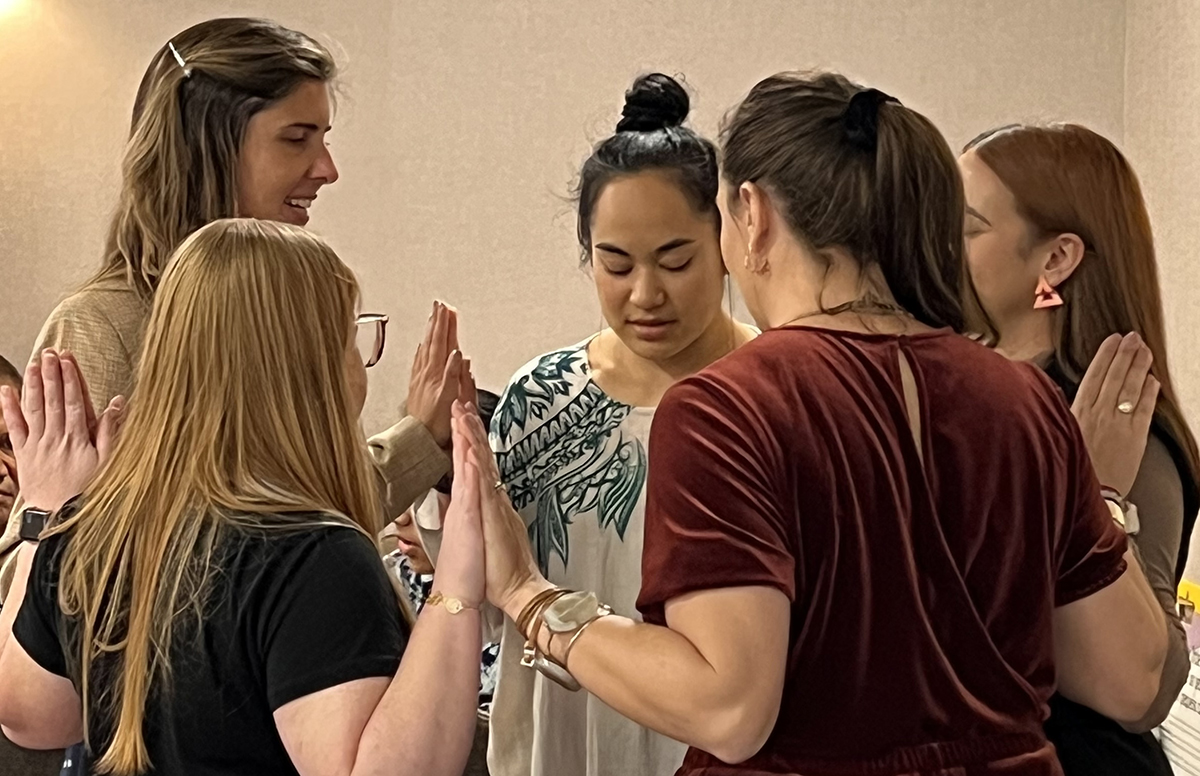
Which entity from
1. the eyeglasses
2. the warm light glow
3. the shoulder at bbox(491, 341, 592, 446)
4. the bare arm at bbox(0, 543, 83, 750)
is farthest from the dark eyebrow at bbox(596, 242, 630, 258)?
the warm light glow

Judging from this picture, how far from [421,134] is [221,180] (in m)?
2.01

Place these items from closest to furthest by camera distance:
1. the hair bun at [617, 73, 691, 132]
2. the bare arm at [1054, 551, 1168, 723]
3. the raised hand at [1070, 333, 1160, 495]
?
the bare arm at [1054, 551, 1168, 723]
the raised hand at [1070, 333, 1160, 495]
the hair bun at [617, 73, 691, 132]

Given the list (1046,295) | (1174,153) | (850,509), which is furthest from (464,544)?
(1174,153)

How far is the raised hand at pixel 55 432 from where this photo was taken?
60.5 inches

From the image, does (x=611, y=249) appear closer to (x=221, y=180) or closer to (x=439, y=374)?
(x=439, y=374)

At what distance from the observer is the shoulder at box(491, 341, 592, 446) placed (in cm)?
210

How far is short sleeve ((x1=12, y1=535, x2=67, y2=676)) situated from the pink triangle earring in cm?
120

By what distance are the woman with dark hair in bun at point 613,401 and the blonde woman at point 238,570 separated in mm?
553

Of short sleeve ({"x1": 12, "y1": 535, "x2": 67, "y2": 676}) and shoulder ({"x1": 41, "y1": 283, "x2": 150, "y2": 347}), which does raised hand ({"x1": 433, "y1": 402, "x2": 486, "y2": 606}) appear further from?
shoulder ({"x1": 41, "y1": 283, "x2": 150, "y2": 347})

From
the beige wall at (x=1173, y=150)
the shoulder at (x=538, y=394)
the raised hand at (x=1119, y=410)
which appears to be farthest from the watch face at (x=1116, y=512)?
the beige wall at (x=1173, y=150)

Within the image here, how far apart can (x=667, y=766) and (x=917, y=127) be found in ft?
3.29

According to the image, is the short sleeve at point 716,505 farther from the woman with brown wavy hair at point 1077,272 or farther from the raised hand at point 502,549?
the woman with brown wavy hair at point 1077,272

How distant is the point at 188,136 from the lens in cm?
196

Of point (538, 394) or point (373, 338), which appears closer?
point (373, 338)
